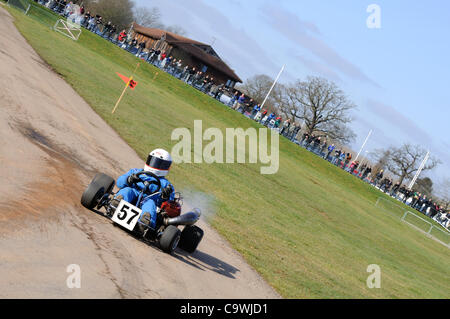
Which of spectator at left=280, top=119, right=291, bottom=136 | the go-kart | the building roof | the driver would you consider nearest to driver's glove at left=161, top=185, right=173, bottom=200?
the driver

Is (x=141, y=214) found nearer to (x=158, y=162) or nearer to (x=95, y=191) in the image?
(x=95, y=191)

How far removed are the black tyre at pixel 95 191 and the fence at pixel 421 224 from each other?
3546 centimetres

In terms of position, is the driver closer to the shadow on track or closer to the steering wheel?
the steering wheel

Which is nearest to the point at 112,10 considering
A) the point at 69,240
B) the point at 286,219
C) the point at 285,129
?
the point at 285,129

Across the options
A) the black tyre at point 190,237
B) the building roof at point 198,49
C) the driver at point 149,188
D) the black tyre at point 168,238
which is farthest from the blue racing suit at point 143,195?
the building roof at point 198,49

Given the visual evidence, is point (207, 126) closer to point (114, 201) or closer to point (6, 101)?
point (6, 101)

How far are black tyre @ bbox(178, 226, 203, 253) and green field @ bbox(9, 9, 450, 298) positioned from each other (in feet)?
6.65

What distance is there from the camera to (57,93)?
19328 millimetres

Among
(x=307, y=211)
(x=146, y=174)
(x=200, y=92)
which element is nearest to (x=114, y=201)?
(x=146, y=174)

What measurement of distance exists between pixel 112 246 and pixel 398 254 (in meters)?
19.9

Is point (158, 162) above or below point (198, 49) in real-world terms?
below

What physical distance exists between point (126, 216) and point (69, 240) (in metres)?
1.41

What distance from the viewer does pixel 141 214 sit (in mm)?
8695

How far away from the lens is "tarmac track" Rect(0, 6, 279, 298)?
6.01m
